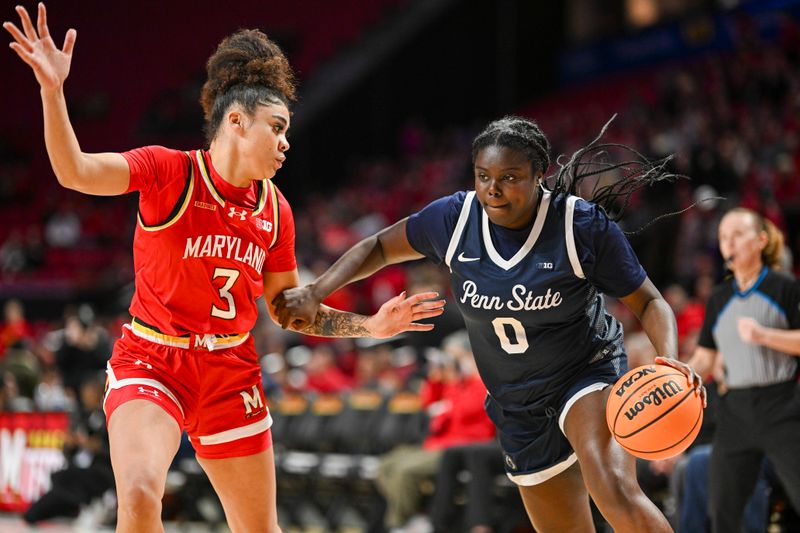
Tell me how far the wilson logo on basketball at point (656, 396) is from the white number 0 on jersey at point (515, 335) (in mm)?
557

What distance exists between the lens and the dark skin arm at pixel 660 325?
3.97 metres

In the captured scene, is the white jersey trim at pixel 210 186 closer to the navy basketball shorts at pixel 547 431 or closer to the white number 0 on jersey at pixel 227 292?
the white number 0 on jersey at pixel 227 292

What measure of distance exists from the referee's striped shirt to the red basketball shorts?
286 cm

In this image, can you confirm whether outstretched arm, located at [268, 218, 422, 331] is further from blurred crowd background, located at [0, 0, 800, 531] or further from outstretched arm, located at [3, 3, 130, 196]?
blurred crowd background, located at [0, 0, 800, 531]

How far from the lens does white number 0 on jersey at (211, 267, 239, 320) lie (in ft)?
14.3

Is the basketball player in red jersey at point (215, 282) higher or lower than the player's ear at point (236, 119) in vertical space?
lower

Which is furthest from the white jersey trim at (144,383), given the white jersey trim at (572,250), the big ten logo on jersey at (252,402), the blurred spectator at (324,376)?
the blurred spectator at (324,376)

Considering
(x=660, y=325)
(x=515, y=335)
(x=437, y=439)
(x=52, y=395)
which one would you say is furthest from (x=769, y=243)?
(x=52, y=395)

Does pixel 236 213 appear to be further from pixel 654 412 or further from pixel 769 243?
pixel 769 243

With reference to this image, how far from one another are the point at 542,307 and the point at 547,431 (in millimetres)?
529

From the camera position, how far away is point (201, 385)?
14.3 feet

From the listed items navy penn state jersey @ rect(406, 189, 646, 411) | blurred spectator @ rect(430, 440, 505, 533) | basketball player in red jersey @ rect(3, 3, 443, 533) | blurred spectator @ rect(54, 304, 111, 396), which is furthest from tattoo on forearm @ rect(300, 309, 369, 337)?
blurred spectator @ rect(54, 304, 111, 396)

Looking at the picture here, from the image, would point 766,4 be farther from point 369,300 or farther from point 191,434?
point 191,434

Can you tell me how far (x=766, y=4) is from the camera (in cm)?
1784
